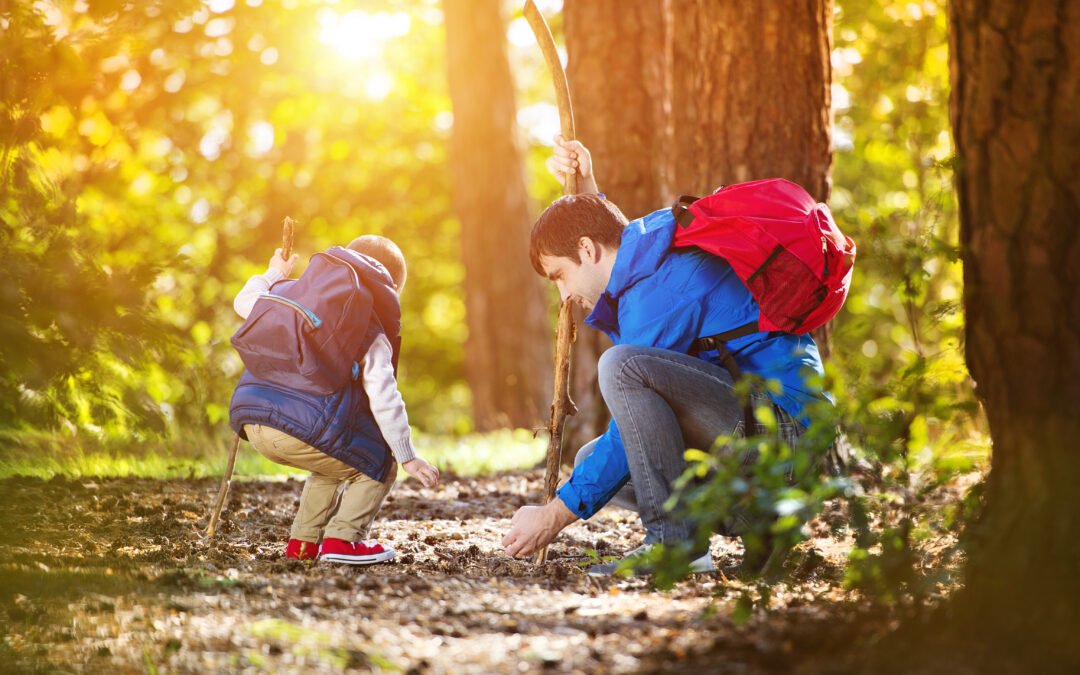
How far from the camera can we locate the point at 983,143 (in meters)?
2.46

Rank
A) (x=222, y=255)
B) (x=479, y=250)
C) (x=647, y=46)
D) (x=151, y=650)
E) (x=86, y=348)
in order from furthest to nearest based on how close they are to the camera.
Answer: (x=222, y=255)
(x=479, y=250)
(x=647, y=46)
(x=86, y=348)
(x=151, y=650)

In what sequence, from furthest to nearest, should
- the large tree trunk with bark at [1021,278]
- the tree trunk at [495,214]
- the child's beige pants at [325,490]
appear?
the tree trunk at [495,214] < the child's beige pants at [325,490] < the large tree trunk with bark at [1021,278]

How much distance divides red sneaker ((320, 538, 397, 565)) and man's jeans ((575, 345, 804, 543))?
1.10 meters

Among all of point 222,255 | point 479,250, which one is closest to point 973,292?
point 479,250

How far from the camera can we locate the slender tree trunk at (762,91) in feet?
16.0

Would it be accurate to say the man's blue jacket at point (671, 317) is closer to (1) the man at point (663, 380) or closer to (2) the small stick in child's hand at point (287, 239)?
(1) the man at point (663, 380)

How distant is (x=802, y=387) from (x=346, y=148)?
14669 mm

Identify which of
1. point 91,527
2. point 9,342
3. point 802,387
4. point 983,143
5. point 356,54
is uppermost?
point 356,54

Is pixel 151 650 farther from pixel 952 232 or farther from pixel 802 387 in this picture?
pixel 952 232

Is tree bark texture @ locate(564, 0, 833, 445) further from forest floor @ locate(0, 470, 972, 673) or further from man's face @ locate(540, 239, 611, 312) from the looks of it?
forest floor @ locate(0, 470, 972, 673)

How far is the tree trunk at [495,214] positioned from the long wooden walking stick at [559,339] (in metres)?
6.47

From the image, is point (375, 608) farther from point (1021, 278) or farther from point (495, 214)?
point (495, 214)

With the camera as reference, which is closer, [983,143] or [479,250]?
[983,143]

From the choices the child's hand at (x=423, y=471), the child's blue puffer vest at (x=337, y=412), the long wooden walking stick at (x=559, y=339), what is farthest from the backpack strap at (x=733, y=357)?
the child's blue puffer vest at (x=337, y=412)
